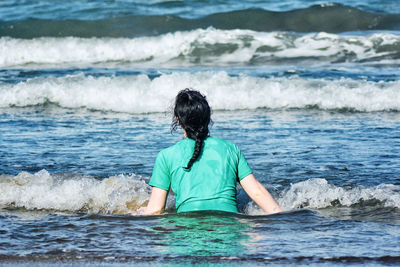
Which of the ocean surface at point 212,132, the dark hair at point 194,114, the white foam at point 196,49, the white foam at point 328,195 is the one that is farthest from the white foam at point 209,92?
the dark hair at point 194,114

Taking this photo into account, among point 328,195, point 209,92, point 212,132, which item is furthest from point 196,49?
point 328,195

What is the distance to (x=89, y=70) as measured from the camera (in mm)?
14781

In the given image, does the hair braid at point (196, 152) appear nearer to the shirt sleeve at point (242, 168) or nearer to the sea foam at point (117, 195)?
the shirt sleeve at point (242, 168)

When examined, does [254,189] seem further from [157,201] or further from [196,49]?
[196,49]

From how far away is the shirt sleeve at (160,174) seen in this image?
14.5ft

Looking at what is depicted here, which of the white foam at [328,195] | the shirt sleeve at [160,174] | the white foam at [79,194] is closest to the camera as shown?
the shirt sleeve at [160,174]

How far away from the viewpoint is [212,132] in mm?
8438

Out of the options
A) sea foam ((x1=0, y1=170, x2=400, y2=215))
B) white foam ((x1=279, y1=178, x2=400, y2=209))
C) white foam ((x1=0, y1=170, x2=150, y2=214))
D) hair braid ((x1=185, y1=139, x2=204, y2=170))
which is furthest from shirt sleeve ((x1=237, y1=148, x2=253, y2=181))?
white foam ((x1=0, y1=170, x2=150, y2=214))

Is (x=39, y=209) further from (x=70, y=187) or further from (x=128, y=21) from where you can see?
(x=128, y=21)

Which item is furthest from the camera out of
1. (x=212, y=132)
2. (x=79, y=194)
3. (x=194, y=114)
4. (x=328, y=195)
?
(x=212, y=132)

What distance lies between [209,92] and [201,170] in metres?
7.14

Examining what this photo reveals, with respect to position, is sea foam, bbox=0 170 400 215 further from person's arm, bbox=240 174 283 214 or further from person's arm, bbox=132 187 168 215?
person's arm, bbox=132 187 168 215

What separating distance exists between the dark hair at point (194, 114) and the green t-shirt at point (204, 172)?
3.0 inches

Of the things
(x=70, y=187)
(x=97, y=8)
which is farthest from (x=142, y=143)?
(x=97, y=8)
